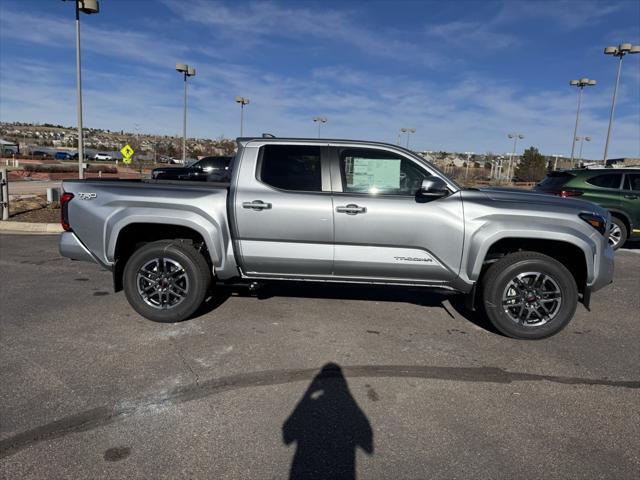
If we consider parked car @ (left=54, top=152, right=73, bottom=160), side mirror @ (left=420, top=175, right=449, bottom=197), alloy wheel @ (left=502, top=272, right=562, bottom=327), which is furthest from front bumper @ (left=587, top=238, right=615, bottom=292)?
parked car @ (left=54, top=152, right=73, bottom=160)

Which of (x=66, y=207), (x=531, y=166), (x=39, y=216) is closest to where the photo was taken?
(x=66, y=207)

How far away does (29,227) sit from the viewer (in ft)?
34.2

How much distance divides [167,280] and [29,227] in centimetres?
773

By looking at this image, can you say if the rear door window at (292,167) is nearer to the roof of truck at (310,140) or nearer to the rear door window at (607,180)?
the roof of truck at (310,140)

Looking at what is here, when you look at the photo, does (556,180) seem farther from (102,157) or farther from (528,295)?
(102,157)

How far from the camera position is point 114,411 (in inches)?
120

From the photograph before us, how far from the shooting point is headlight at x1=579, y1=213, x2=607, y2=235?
4.44 meters

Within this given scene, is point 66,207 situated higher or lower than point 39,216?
higher

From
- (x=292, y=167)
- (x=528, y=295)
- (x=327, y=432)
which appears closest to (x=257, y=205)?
(x=292, y=167)

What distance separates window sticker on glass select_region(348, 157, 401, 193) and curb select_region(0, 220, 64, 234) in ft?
28.2

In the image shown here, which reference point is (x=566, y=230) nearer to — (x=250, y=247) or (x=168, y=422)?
(x=250, y=247)

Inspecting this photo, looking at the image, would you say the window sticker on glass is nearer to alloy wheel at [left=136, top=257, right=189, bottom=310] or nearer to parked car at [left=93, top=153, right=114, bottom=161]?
alloy wheel at [left=136, top=257, right=189, bottom=310]

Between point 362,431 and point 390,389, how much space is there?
0.61m

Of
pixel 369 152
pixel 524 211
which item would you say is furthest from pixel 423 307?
pixel 369 152
